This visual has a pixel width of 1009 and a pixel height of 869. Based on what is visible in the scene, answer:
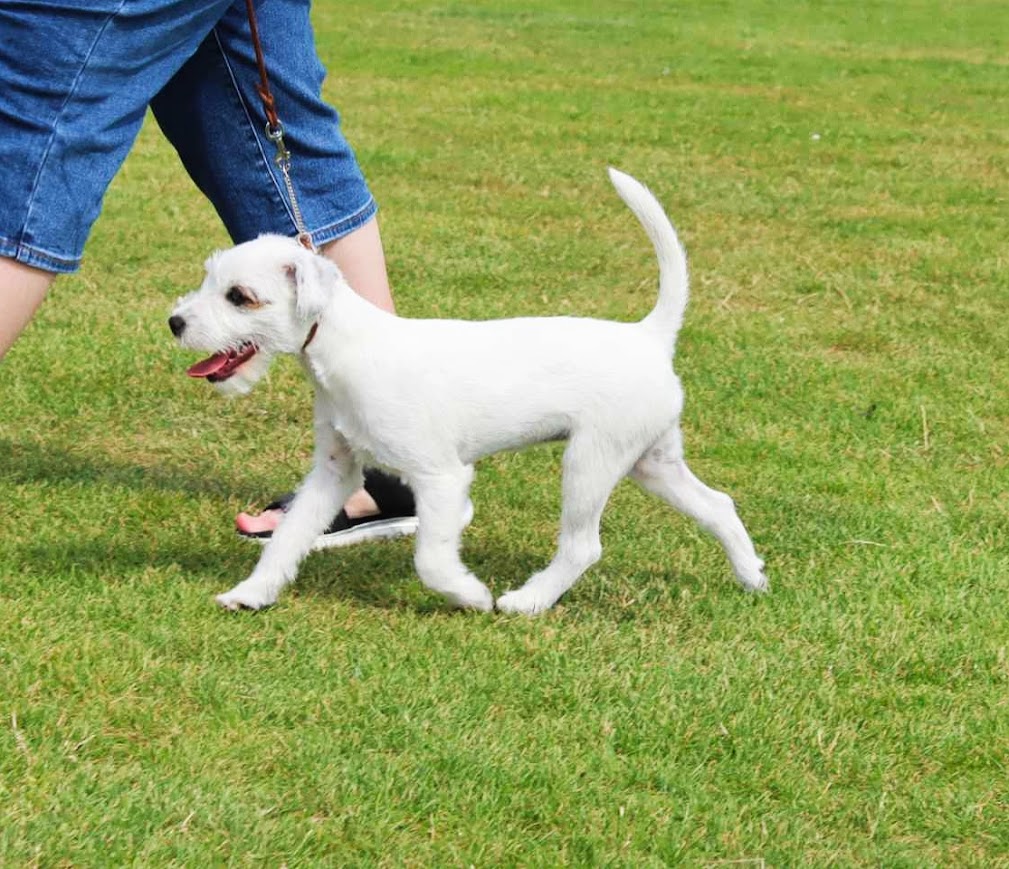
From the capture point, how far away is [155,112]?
15.3 feet

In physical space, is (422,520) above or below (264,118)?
below

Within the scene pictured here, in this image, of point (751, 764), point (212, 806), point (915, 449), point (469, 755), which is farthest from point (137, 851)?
point (915, 449)

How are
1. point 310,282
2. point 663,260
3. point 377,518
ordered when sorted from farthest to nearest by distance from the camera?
point 377,518 → point 663,260 → point 310,282

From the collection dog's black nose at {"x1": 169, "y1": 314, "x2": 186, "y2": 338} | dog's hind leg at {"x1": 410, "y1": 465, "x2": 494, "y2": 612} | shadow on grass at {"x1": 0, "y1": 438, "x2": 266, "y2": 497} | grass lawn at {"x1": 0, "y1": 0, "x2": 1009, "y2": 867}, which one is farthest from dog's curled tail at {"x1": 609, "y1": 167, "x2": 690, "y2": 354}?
shadow on grass at {"x1": 0, "y1": 438, "x2": 266, "y2": 497}

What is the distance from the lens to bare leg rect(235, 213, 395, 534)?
4.72 m

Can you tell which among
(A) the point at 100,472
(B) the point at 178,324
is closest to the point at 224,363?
(B) the point at 178,324

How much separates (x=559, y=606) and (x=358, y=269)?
1184 millimetres

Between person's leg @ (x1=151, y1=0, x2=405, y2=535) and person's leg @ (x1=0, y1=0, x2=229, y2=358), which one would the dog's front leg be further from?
person's leg @ (x1=0, y1=0, x2=229, y2=358)

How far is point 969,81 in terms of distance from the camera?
15773mm

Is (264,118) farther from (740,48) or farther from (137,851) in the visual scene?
(740,48)

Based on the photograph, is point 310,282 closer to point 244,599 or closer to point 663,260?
point 244,599

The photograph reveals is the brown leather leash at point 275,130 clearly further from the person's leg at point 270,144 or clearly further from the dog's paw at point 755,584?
the dog's paw at point 755,584

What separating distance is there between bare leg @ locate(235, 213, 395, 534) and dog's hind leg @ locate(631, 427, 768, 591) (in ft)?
3.14

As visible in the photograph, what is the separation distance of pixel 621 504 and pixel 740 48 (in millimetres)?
13713
